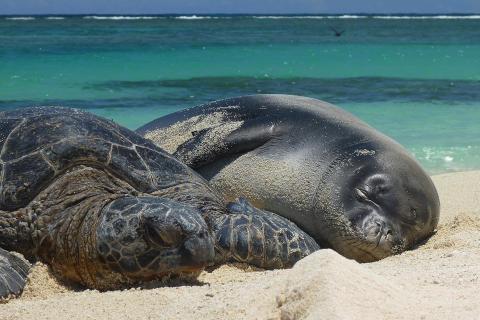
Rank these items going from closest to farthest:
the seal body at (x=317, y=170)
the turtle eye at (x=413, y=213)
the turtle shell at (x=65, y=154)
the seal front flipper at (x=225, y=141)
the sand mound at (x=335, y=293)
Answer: the sand mound at (x=335, y=293)
the turtle shell at (x=65, y=154)
the seal body at (x=317, y=170)
the turtle eye at (x=413, y=213)
the seal front flipper at (x=225, y=141)

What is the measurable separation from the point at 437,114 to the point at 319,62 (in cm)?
1423

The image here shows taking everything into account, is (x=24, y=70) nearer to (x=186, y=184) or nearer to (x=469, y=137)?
(x=469, y=137)

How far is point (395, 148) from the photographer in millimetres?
6191

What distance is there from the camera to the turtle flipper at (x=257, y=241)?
178 inches

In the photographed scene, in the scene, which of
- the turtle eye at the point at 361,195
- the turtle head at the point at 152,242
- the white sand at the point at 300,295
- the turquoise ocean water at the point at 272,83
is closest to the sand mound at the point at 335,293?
the white sand at the point at 300,295

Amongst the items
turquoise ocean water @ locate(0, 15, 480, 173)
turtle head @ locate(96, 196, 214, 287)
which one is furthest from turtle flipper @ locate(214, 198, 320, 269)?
turquoise ocean water @ locate(0, 15, 480, 173)

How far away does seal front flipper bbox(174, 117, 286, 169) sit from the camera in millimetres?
6156

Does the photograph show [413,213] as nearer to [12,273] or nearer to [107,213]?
[107,213]

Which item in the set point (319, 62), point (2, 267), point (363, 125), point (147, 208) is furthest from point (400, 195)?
point (319, 62)

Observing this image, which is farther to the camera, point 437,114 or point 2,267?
point 437,114

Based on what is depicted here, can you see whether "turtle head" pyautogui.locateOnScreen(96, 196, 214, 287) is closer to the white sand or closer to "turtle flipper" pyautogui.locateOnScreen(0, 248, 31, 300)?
the white sand

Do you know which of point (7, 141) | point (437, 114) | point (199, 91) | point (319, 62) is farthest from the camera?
point (319, 62)

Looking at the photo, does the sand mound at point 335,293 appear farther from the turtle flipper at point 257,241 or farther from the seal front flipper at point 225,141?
the seal front flipper at point 225,141

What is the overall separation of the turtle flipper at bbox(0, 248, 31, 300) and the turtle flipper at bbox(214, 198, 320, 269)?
94 centimetres
